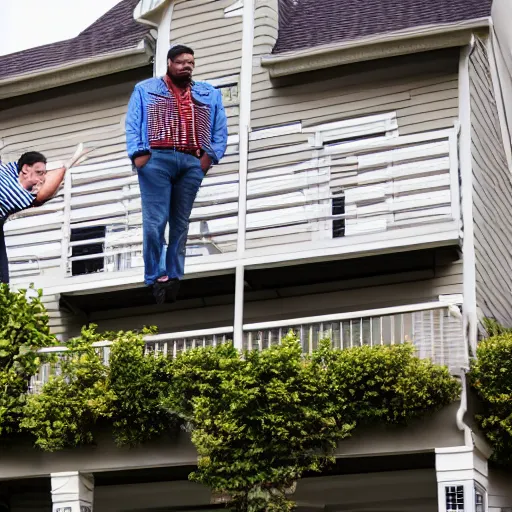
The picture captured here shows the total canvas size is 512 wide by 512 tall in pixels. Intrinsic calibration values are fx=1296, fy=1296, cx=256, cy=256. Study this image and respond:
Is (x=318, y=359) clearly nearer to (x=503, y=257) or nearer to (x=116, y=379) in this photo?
(x=116, y=379)

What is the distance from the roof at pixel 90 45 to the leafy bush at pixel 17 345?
5006 millimetres

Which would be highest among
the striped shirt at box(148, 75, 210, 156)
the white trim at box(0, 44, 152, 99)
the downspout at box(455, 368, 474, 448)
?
the white trim at box(0, 44, 152, 99)

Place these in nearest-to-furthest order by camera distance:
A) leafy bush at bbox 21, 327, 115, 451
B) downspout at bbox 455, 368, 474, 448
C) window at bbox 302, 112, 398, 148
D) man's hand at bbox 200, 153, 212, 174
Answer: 1. downspout at bbox 455, 368, 474, 448
2. leafy bush at bbox 21, 327, 115, 451
3. man's hand at bbox 200, 153, 212, 174
4. window at bbox 302, 112, 398, 148

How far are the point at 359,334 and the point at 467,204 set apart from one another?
2724mm

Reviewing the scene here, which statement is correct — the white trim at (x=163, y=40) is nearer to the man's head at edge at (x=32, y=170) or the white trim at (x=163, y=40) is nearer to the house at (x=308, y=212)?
the house at (x=308, y=212)

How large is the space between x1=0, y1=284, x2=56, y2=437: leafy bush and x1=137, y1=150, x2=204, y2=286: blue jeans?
1888 millimetres

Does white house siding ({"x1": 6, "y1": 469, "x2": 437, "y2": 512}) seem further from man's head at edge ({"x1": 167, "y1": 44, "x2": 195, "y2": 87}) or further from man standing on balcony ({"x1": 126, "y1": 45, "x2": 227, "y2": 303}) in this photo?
man's head at edge ({"x1": 167, "y1": 44, "x2": 195, "y2": 87})

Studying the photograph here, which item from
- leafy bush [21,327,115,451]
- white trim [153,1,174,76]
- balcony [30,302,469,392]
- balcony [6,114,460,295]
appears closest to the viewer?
balcony [30,302,469,392]

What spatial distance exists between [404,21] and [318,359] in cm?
655

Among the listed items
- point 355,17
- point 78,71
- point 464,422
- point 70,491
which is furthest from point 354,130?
point 70,491

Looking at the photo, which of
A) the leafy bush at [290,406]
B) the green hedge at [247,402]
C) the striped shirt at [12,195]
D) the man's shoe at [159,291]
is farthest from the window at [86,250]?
the leafy bush at [290,406]

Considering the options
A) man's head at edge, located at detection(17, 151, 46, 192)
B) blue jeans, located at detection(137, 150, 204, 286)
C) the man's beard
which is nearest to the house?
blue jeans, located at detection(137, 150, 204, 286)

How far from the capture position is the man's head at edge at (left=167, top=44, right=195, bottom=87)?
21531mm

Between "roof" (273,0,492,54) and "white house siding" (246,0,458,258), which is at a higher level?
"roof" (273,0,492,54)
